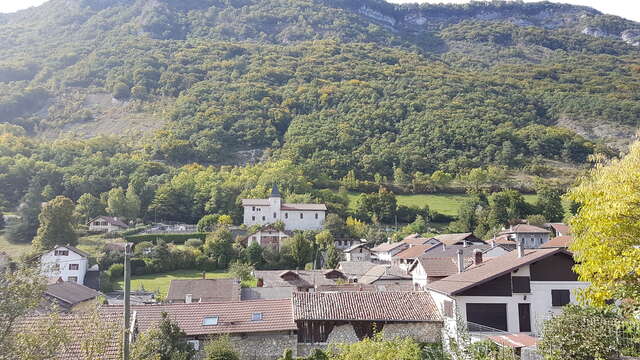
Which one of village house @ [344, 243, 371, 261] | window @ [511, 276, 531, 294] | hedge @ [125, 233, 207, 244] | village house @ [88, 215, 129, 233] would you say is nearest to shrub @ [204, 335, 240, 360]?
window @ [511, 276, 531, 294]

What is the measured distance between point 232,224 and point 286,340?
56.9 m

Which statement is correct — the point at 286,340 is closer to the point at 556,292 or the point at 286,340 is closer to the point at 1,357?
the point at 556,292

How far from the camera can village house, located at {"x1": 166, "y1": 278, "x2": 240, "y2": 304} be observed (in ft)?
118

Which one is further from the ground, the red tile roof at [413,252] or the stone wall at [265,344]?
the stone wall at [265,344]

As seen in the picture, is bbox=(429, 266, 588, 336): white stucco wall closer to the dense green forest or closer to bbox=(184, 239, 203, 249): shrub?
bbox=(184, 239, 203, 249): shrub

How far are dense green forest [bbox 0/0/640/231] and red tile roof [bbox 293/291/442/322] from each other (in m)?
57.5

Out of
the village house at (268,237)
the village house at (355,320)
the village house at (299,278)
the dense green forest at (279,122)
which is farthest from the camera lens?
the dense green forest at (279,122)

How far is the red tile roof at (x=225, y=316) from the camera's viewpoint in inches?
899

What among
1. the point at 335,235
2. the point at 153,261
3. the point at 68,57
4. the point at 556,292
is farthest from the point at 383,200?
the point at 68,57

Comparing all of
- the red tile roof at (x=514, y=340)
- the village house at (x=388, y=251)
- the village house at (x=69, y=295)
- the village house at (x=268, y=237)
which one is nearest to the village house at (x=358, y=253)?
the village house at (x=388, y=251)

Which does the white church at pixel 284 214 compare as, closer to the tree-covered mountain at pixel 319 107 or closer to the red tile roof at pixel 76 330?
the tree-covered mountain at pixel 319 107

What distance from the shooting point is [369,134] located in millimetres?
126000

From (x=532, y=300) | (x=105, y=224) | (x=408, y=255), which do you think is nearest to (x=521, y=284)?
(x=532, y=300)

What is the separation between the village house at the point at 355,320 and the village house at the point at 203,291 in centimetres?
1227
